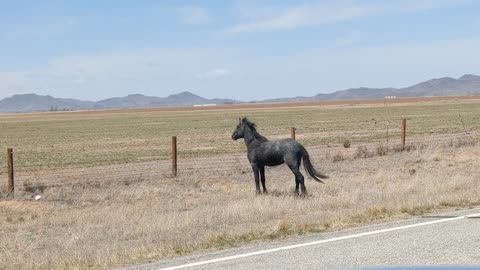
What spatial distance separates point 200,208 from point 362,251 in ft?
21.8

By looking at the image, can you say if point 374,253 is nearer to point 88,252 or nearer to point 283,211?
point 88,252

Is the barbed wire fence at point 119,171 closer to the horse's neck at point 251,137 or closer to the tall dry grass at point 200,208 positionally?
the tall dry grass at point 200,208

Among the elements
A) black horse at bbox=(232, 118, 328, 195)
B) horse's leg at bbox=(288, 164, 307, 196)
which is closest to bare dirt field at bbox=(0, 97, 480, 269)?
horse's leg at bbox=(288, 164, 307, 196)

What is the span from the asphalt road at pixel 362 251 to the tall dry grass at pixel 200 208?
653mm

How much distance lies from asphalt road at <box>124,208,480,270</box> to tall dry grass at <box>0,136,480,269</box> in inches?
25.7

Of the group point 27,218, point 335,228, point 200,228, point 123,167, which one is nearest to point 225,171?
point 123,167

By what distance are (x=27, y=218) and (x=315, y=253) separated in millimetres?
8258

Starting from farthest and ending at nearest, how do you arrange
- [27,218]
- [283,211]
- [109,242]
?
Result: [27,218], [283,211], [109,242]

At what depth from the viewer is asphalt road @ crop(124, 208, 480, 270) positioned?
7070 millimetres

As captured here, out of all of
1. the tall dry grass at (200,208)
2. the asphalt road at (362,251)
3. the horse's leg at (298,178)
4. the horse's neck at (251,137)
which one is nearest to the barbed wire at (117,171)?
the tall dry grass at (200,208)

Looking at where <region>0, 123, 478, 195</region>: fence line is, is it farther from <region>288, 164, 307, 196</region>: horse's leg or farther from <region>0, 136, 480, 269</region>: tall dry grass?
<region>288, 164, 307, 196</region>: horse's leg

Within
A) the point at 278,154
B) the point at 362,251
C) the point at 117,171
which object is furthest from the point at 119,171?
the point at 362,251

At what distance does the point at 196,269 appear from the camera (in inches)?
277

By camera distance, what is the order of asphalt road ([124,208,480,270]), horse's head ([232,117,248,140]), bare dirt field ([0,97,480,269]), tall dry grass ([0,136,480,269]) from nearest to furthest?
asphalt road ([124,208,480,270])
tall dry grass ([0,136,480,269])
bare dirt field ([0,97,480,269])
horse's head ([232,117,248,140])
